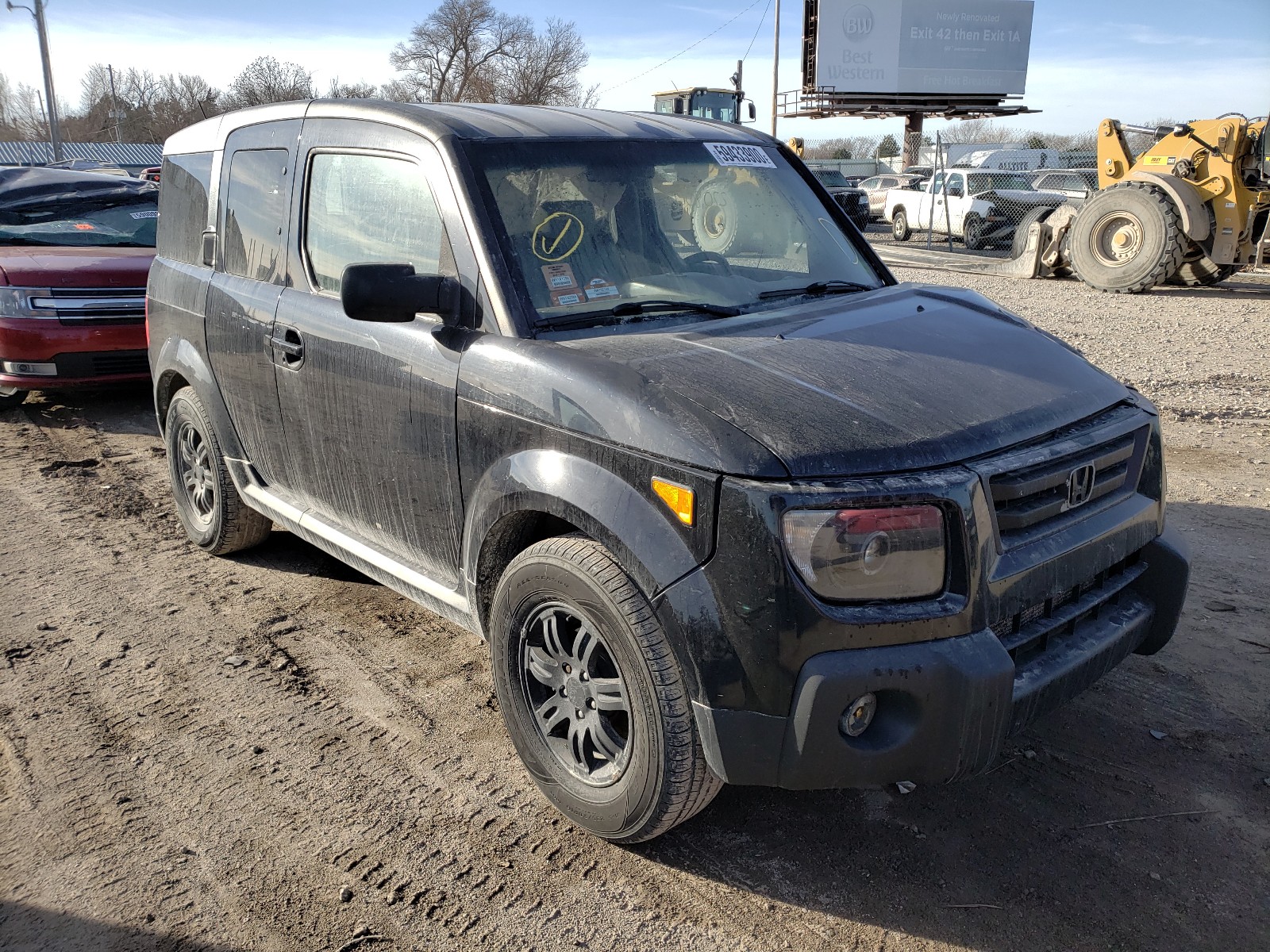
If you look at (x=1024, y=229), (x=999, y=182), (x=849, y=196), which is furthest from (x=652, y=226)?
(x=849, y=196)

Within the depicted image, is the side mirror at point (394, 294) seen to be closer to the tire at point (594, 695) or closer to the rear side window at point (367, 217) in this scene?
the rear side window at point (367, 217)

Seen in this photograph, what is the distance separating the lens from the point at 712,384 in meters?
2.57

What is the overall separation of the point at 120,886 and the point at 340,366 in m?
1.73

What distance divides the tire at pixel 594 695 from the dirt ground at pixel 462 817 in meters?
0.21

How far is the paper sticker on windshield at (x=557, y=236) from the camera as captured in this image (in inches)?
122

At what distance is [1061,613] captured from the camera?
2.66 meters

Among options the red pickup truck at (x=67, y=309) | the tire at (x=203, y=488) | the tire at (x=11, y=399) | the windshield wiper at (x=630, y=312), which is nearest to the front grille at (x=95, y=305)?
the red pickup truck at (x=67, y=309)

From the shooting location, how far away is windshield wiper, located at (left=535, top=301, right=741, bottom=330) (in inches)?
117

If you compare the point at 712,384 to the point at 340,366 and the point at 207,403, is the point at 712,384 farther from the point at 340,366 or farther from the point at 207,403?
the point at 207,403

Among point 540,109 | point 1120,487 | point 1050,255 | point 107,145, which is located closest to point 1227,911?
point 1120,487

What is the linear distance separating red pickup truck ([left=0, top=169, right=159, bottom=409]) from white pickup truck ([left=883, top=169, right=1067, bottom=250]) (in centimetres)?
1544

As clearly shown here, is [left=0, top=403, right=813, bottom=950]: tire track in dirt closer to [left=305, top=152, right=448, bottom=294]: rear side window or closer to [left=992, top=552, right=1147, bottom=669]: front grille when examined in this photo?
[left=992, top=552, right=1147, bottom=669]: front grille

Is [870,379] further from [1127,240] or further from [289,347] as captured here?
[1127,240]

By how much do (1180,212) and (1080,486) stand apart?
12.4 meters
